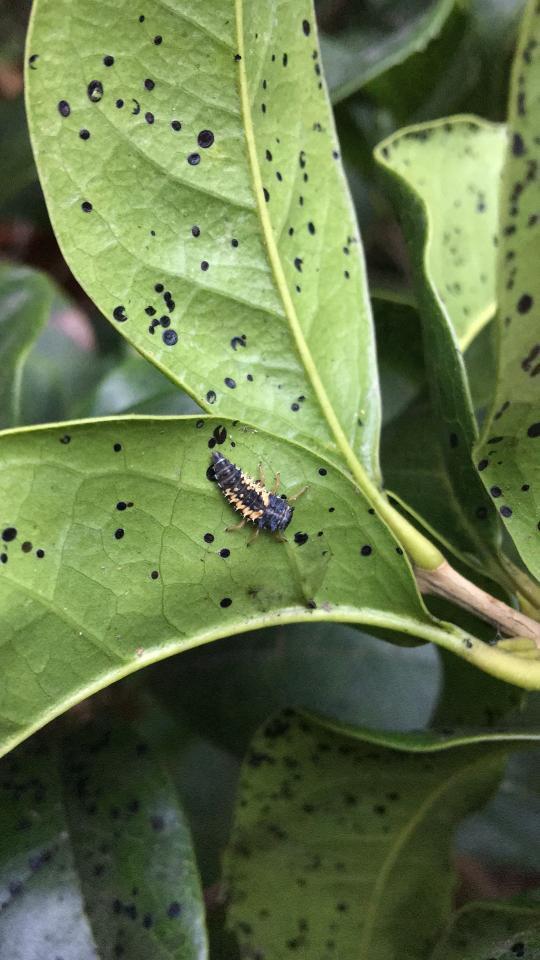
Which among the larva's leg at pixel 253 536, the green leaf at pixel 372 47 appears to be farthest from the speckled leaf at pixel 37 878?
the green leaf at pixel 372 47

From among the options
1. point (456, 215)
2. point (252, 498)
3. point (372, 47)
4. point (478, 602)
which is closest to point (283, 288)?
point (252, 498)

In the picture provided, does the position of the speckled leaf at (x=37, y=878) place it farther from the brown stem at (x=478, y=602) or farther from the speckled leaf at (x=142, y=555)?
the brown stem at (x=478, y=602)

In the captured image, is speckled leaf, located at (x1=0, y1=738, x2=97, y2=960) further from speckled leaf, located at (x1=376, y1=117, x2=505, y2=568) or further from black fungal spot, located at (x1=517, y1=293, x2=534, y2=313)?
black fungal spot, located at (x1=517, y1=293, x2=534, y2=313)

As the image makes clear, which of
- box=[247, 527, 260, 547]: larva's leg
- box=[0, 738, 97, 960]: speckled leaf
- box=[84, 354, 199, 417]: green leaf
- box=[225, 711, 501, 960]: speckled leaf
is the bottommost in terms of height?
box=[0, 738, 97, 960]: speckled leaf

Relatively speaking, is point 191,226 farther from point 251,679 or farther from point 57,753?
point 251,679

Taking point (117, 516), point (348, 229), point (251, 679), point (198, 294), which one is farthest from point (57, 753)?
point (348, 229)

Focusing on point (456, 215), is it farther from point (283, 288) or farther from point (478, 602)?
point (478, 602)

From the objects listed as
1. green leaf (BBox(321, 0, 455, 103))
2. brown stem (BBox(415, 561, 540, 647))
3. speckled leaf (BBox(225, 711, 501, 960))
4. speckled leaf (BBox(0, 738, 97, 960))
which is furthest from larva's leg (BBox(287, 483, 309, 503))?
green leaf (BBox(321, 0, 455, 103))
